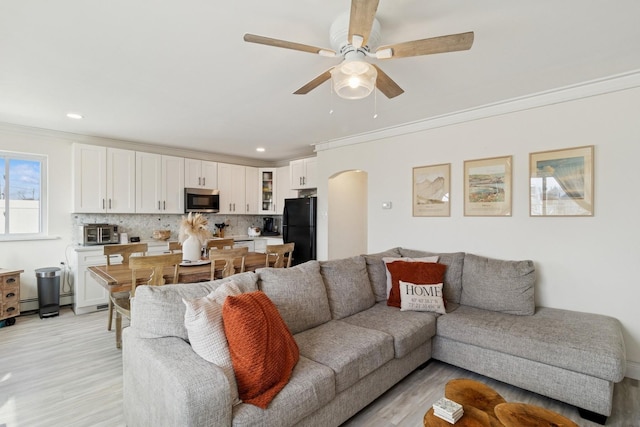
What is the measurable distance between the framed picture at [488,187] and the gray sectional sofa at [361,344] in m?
0.58

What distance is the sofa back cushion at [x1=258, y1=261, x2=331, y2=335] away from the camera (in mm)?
2229

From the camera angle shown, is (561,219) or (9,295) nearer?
(561,219)

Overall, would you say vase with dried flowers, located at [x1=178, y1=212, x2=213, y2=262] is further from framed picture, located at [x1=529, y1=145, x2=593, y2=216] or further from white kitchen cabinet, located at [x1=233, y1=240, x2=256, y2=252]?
framed picture, located at [x1=529, y1=145, x2=593, y2=216]

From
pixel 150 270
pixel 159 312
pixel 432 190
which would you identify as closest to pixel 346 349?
pixel 159 312

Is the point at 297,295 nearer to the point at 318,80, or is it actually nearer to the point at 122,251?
the point at 318,80

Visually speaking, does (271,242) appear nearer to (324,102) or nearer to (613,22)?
(324,102)

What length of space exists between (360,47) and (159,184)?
4.35 metres

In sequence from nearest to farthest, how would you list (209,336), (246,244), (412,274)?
(209,336) → (412,274) → (246,244)

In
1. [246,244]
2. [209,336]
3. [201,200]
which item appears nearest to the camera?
[209,336]

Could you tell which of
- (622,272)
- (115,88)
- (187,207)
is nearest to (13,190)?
(187,207)

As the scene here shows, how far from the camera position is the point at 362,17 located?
1406 mm

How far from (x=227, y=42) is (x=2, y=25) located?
1315 millimetres

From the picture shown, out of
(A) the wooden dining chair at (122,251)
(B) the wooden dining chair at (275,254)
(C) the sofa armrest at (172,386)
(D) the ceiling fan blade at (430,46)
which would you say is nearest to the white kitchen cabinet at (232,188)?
(A) the wooden dining chair at (122,251)

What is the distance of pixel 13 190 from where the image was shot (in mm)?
4125
